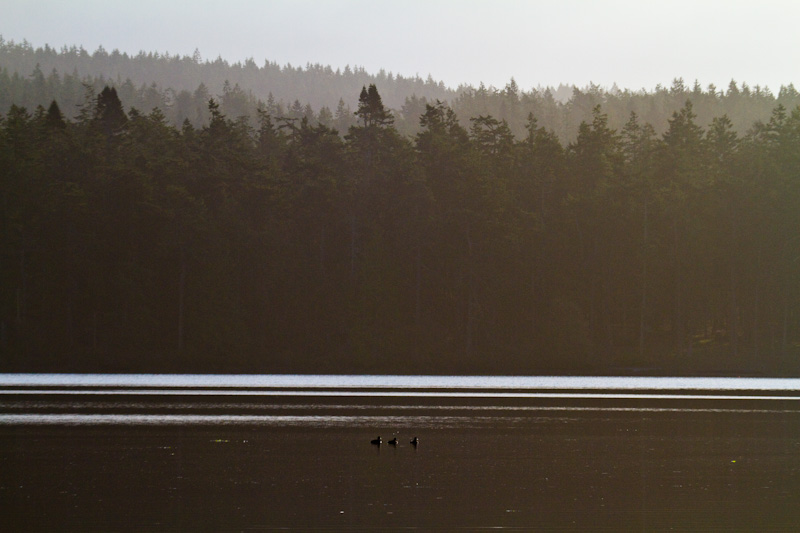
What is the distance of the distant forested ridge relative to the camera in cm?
8312

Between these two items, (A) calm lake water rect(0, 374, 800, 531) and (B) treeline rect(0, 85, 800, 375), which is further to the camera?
(B) treeline rect(0, 85, 800, 375)

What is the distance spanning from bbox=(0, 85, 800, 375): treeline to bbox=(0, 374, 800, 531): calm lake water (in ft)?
141

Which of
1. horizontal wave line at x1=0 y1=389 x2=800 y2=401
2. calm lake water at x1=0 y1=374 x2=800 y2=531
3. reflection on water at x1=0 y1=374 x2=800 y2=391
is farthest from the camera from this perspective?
reflection on water at x1=0 y1=374 x2=800 y2=391

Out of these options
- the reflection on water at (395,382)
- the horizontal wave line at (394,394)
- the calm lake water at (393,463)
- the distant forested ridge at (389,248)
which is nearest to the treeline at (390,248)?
the distant forested ridge at (389,248)

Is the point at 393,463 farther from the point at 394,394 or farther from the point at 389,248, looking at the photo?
the point at 389,248

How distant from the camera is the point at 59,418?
30.6 metres

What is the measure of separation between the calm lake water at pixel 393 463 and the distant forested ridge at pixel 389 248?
42.7m

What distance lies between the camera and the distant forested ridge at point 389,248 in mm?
83125

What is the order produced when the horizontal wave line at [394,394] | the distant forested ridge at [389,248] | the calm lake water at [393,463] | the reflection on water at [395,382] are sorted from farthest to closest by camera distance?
the distant forested ridge at [389,248] → the reflection on water at [395,382] → the horizontal wave line at [394,394] → the calm lake water at [393,463]

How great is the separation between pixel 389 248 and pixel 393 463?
6624 centimetres

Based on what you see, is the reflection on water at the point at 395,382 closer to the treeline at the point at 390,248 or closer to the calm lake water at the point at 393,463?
the calm lake water at the point at 393,463

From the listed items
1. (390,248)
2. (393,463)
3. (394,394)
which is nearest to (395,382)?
(394,394)

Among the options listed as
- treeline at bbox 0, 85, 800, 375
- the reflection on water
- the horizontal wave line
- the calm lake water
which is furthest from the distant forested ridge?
the calm lake water

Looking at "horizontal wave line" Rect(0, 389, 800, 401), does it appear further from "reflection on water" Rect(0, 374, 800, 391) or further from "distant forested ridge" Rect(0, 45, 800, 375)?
"distant forested ridge" Rect(0, 45, 800, 375)
